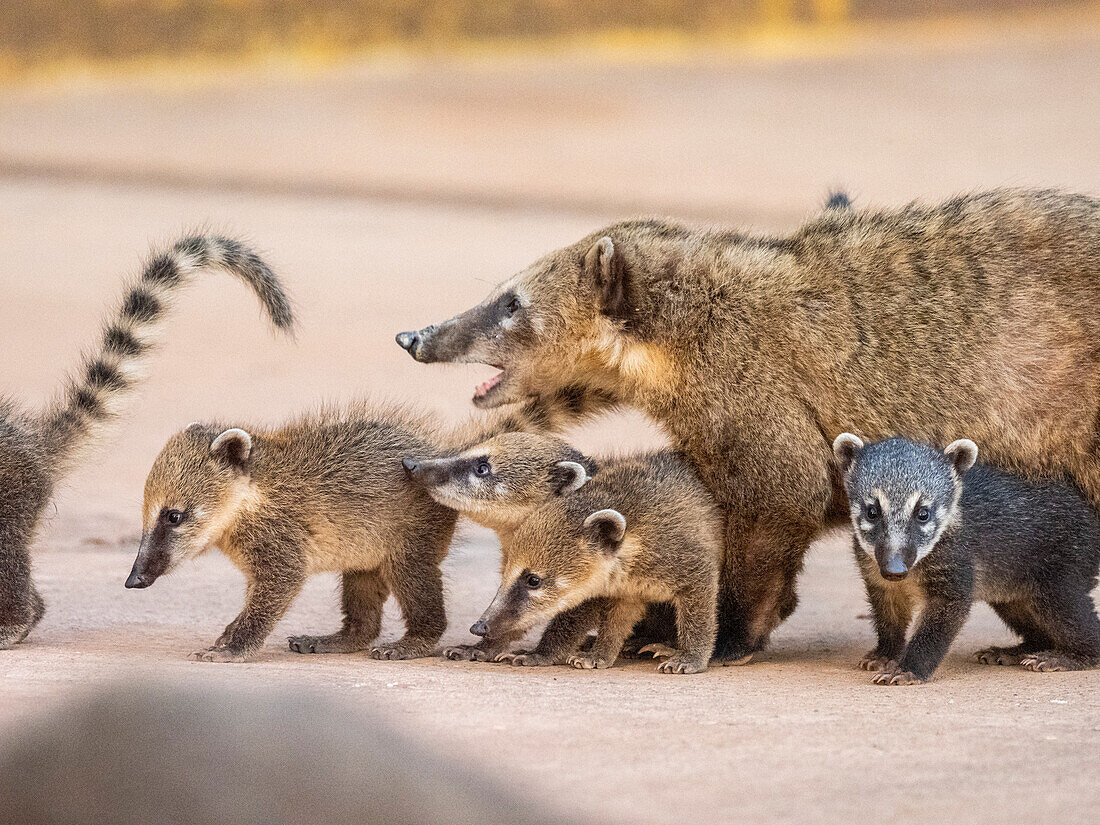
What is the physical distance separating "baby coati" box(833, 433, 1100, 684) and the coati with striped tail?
731 millimetres

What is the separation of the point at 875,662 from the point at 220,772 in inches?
141

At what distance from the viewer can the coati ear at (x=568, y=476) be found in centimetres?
591

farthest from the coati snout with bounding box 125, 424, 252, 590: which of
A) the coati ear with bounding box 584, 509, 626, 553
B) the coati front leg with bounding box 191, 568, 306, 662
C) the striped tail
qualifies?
the coati ear with bounding box 584, 509, 626, 553

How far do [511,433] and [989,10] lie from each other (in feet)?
55.4

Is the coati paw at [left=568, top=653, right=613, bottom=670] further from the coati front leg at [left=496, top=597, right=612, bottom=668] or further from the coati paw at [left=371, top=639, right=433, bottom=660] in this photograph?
the coati paw at [left=371, top=639, right=433, bottom=660]

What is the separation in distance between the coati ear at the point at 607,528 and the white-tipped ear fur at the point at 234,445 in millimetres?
1544

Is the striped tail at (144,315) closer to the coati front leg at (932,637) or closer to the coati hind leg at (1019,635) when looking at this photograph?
the coati front leg at (932,637)

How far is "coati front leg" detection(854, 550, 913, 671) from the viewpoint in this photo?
5.79 meters

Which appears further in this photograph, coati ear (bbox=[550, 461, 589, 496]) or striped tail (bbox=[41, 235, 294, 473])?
striped tail (bbox=[41, 235, 294, 473])

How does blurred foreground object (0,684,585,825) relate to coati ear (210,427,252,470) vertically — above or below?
below

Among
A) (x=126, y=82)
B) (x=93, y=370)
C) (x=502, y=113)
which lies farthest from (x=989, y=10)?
(x=93, y=370)

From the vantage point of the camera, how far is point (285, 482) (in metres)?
5.93

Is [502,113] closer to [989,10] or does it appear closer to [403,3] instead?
[403,3]

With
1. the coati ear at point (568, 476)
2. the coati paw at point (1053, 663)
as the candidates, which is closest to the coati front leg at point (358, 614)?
the coati ear at point (568, 476)
